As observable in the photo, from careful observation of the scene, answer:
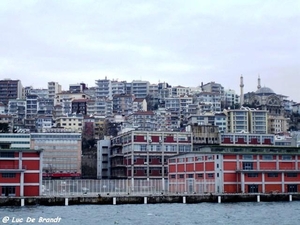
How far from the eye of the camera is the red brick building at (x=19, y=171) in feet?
247

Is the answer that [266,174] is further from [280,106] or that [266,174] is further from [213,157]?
[280,106]

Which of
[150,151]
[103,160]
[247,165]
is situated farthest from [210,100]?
A: [247,165]

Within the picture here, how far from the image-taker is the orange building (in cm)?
8575

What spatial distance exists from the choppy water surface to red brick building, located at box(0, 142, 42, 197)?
230 inches

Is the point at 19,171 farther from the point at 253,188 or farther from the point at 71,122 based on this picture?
the point at 71,122

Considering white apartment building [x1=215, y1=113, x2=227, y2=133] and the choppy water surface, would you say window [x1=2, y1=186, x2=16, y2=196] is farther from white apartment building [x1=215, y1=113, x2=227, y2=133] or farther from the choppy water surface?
white apartment building [x1=215, y1=113, x2=227, y2=133]

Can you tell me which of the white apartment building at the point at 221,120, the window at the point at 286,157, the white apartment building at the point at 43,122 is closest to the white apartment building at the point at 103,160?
the white apartment building at the point at 43,122

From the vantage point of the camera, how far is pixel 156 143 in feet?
388

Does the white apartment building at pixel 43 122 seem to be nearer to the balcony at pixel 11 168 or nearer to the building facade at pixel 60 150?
the building facade at pixel 60 150

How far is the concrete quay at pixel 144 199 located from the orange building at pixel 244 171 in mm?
2778

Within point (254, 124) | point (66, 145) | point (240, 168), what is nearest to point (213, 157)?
point (240, 168)

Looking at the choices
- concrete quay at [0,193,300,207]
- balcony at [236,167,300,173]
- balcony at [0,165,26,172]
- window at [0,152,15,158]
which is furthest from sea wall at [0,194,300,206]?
window at [0,152,15,158]

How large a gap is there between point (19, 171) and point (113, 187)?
49.1 ft

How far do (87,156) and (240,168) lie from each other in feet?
199
